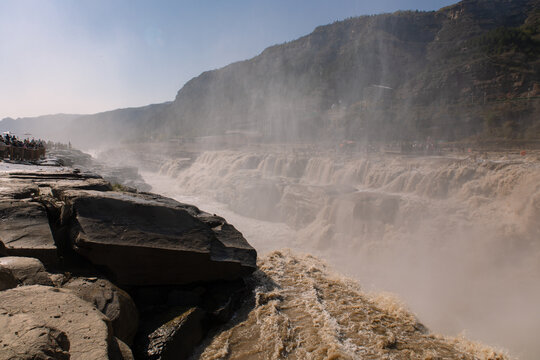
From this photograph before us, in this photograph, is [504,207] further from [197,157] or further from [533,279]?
[197,157]

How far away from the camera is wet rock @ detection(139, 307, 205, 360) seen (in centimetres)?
292

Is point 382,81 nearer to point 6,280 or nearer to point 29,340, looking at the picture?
point 6,280

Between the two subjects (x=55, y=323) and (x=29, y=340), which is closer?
(x=29, y=340)

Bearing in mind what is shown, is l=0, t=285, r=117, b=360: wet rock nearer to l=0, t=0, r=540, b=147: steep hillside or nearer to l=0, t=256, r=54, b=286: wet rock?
l=0, t=256, r=54, b=286: wet rock

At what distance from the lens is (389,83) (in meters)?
53.5

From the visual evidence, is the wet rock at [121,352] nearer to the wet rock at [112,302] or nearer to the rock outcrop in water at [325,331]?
the wet rock at [112,302]

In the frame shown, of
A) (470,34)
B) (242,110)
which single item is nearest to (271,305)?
(470,34)

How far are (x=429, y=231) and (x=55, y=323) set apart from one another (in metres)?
11.0

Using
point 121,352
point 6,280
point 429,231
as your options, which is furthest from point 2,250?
point 429,231

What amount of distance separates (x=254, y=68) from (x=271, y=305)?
3709 inches

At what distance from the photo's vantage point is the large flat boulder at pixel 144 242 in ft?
11.5

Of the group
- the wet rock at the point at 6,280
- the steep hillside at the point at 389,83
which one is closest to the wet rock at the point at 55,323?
the wet rock at the point at 6,280

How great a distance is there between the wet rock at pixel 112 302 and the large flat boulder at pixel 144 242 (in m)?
0.48

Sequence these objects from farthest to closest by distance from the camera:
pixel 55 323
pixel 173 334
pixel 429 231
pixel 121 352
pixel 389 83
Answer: pixel 389 83 → pixel 429 231 → pixel 173 334 → pixel 121 352 → pixel 55 323
